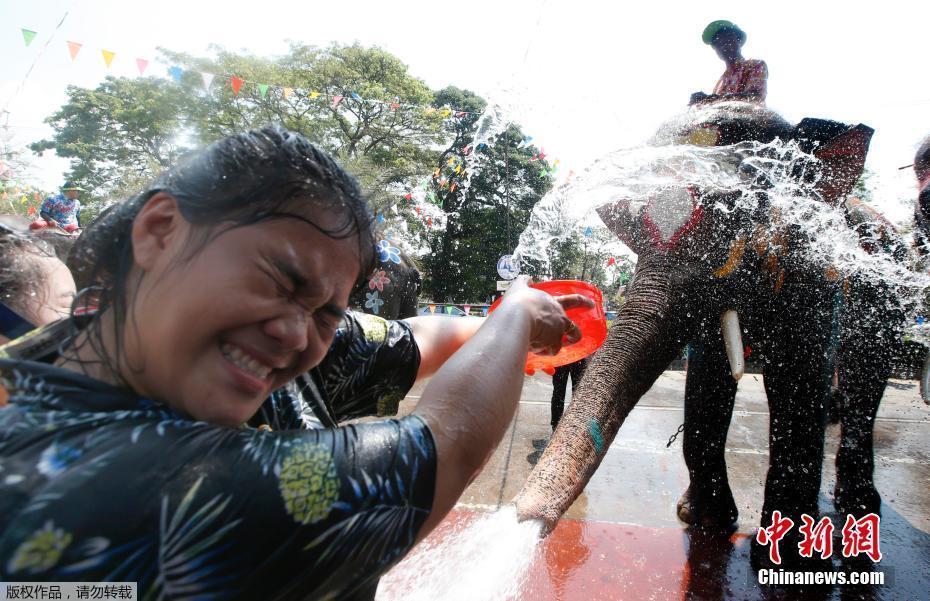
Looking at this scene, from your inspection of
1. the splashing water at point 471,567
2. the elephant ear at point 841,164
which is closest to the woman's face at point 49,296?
the splashing water at point 471,567

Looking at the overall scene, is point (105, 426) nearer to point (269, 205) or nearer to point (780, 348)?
point (269, 205)

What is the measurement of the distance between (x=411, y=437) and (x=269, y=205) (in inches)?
15.8

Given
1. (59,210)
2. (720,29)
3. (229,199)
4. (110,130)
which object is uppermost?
(110,130)

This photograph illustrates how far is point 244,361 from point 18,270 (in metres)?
1.56

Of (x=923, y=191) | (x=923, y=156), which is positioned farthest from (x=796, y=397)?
(x=923, y=156)

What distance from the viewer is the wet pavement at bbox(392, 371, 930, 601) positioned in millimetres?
2523

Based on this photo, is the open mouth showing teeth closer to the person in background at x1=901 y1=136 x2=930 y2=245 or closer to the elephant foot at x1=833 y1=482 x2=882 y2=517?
the elephant foot at x1=833 y1=482 x2=882 y2=517

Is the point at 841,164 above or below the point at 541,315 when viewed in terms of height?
above

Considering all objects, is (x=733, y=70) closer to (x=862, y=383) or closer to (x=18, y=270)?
(x=862, y=383)

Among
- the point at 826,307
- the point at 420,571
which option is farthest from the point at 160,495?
the point at 826,307

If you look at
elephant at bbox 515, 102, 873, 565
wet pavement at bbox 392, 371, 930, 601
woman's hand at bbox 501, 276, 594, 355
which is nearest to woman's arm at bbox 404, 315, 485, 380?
woman's hand at bbox 501, 276, 594, 355

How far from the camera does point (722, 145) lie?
11.2 ft

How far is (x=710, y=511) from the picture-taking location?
3.16m

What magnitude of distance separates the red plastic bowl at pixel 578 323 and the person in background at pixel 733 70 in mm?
2688
